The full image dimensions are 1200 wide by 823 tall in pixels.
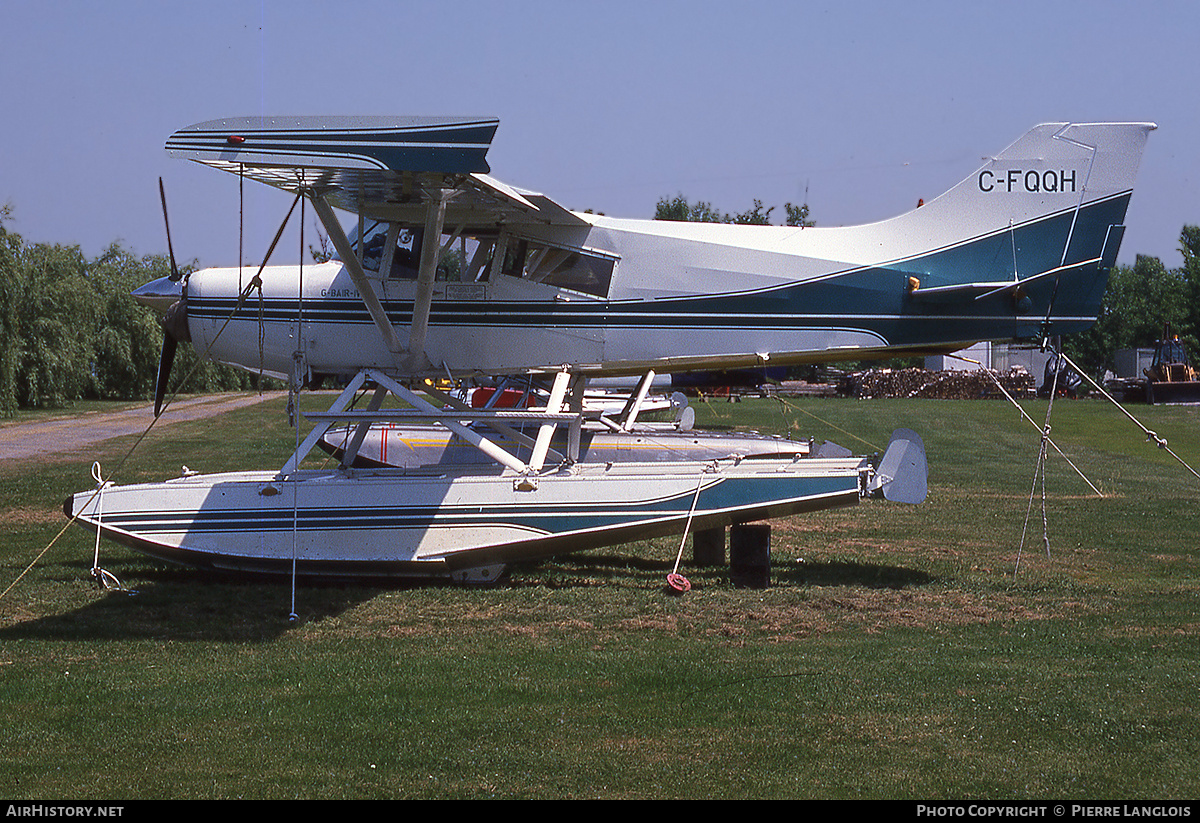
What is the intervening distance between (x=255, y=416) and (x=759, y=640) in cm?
3159

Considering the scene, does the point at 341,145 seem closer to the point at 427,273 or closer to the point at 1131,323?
the point at 427,273

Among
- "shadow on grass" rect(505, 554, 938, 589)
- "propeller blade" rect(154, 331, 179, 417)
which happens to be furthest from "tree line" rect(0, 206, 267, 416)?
"shadow on grass" rect(505, 554, 938, 589)

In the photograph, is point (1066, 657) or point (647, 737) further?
point (1066, 657)

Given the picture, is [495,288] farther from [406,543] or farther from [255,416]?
[255,416]

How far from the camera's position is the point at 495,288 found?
34.9 feet

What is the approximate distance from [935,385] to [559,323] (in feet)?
161

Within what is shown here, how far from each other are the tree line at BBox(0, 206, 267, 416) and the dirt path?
232cm

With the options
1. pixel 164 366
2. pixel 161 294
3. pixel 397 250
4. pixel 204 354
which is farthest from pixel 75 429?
pixel 397 250

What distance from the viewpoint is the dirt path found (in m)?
23.8

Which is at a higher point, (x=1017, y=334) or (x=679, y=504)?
(x=1017, y=334)

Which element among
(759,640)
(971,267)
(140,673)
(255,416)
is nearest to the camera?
(140,673)

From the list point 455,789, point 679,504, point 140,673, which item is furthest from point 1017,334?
point 140,673

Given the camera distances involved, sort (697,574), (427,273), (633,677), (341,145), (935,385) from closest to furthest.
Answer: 1. (633,677)
2. (341,145)
3. (427,273)
4. (697,574)
5. (935,385)

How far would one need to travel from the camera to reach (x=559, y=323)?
10.6m
